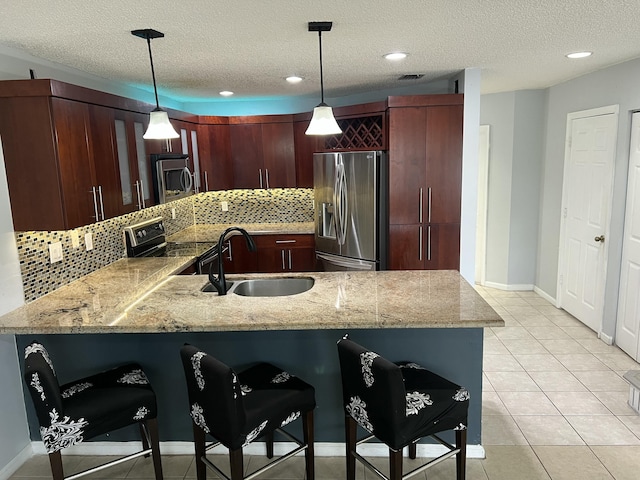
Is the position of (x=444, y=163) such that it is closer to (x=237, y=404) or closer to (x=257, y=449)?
(x=257, y=449)

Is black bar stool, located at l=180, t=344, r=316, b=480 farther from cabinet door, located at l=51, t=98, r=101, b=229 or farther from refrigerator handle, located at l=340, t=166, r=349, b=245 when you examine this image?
refrigerator handle, located at l=340, t=166, r=349, b=245

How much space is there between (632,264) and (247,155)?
3.89 metres

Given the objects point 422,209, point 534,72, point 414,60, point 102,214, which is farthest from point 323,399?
point 534,72

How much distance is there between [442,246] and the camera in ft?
14.1

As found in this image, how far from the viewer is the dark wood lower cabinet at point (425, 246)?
4275mm

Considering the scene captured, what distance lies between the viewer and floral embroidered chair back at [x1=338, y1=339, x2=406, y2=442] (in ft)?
6.59

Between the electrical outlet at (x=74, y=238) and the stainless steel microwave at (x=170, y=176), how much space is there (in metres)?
0.78

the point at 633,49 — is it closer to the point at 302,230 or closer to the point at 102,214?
the point at 302,230

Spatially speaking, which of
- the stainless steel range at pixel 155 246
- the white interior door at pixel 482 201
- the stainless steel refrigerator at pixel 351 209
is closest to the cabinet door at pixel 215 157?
the stainless steel range at pixel 155 246

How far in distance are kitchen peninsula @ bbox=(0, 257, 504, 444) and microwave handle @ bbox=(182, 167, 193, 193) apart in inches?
72.3

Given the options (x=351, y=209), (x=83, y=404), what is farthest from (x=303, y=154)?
(x=83, y=404)

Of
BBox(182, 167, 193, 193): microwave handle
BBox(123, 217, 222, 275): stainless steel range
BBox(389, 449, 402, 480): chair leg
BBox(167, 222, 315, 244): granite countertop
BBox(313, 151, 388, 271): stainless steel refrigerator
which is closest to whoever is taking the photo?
BBox(389, 449, 402, 480): chair leg

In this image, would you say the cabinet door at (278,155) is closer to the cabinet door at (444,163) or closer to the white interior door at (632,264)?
the cabinet door at (444,163)

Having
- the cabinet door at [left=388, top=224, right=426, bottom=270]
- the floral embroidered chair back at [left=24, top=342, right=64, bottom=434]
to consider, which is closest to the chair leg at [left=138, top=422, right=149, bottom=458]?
the floral embroidered chair back at [left=24, top=342, right=64, bottom=434]
